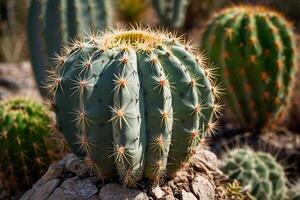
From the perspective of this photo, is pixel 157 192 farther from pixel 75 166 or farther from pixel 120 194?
pixel 75 166

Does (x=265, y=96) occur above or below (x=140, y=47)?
below

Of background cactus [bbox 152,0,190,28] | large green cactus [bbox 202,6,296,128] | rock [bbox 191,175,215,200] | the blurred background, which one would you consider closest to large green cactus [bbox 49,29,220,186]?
rock [bbox 191,175,215,200]

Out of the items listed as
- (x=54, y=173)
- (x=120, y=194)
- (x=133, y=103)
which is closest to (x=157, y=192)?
(x=120, y=194)

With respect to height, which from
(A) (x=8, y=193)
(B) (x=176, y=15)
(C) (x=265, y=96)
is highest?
(B) (x=176, y=15)

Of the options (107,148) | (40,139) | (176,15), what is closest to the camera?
(107,148)

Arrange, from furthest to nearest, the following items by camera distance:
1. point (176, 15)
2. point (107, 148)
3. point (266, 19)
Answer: point (176, 15)
point (266, 19)
point (107, 148)

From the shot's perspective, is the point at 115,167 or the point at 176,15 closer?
the point at 115,167

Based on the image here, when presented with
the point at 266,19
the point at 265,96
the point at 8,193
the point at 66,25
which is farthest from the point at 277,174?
the point at 66,25

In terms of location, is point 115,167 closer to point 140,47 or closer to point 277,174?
point 140,47
